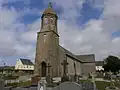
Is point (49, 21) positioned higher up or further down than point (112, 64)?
higher up

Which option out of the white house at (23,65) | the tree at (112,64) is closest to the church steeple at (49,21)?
the tree at (112,64)

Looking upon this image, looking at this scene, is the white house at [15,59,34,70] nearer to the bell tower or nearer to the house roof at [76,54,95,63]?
the house roof at [76,54,95,63]

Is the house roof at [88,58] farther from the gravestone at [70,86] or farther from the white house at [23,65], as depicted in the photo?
the gravestone at [70,86]

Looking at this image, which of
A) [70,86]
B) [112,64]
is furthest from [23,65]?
[70,86]

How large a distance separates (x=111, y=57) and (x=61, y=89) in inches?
2277

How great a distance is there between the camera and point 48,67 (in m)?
33.0

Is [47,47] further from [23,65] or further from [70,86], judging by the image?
[23,65]

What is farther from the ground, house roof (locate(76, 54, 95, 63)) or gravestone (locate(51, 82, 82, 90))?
house roof (locate(76, 54, 95, 63))

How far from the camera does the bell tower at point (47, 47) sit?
33750mm

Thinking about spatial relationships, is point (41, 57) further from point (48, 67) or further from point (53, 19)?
point (53, 19)

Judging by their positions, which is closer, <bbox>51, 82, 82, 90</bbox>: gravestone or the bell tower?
<bbox>51, 82, 82, 90</bbox>: gravestone

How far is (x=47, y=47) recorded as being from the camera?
34.6 m

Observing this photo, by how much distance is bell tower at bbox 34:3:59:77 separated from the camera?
3375cm

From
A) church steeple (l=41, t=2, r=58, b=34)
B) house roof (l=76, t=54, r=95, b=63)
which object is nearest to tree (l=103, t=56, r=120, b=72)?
house roof (l=76, t=54, r=95, b=63)
